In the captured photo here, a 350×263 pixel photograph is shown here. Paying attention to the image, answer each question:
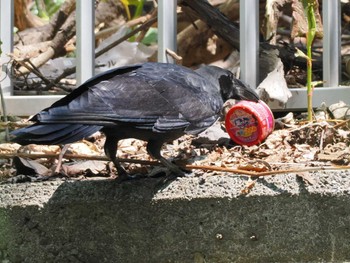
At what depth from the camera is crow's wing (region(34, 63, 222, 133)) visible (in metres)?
3.37

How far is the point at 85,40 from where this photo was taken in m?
4.38

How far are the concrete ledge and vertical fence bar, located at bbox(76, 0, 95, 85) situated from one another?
0.89 metres

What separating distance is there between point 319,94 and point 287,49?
2.86 ft

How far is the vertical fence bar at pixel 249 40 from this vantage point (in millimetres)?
4285

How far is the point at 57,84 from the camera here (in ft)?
16.8

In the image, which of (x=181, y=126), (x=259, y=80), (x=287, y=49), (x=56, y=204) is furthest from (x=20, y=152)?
(x=287, y=49)

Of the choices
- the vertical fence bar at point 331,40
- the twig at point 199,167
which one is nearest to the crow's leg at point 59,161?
the twig at point 199,167

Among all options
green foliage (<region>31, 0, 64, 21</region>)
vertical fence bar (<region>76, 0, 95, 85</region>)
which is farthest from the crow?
green foliage (<region>31, 0, 64, 21</region>)

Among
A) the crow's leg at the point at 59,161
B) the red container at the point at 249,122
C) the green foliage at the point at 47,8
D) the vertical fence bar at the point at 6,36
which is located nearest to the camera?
the crow's leg at the point at 59,161

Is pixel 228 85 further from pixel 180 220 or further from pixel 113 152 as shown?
pixel 180 220

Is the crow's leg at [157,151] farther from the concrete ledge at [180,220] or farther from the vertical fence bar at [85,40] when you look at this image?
the vertical fence bar at [85,40]

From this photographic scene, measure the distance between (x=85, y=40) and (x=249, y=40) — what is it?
78 cm

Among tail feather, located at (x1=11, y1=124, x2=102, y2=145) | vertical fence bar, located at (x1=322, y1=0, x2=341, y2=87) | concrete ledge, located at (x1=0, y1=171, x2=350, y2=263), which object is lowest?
concrete ledge, located at (x1=0, y1=171, x2=350, y2=263)

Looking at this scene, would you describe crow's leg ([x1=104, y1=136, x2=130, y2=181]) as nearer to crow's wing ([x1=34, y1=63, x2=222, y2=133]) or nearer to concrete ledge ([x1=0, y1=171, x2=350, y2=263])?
concrete ledge ([x1=0, y1=171, x2=350, y2=263])
